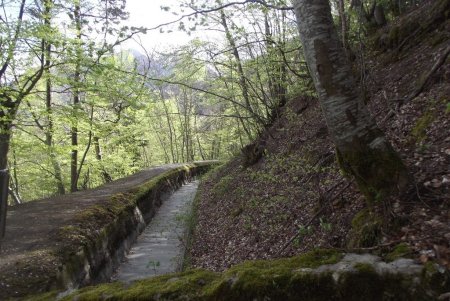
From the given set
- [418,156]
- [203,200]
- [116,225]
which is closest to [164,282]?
[418,156]

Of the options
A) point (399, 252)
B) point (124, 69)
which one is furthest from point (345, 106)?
point (124, 69)

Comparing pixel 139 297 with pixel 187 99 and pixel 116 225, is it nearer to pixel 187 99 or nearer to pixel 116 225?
pixel 116 225

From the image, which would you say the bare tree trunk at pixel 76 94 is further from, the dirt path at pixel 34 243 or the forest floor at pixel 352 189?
the forest floor at pixel 352 189

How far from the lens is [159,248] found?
31.9 ft

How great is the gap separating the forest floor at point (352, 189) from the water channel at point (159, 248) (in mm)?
535

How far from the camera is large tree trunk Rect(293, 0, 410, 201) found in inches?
140

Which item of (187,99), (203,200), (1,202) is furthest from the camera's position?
(187,99)

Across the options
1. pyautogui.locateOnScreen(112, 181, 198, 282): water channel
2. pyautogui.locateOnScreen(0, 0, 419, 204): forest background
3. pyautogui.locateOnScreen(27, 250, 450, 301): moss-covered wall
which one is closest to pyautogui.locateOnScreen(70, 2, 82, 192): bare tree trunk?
pyautogui.locateOnScreen(0, 0, 419, 204): forest background

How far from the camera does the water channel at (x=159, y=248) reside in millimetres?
7996

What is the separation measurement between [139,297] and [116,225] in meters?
6.23

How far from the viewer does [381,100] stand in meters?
7.00

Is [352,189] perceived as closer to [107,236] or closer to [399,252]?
[399,252]

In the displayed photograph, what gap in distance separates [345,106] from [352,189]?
5.96 feet

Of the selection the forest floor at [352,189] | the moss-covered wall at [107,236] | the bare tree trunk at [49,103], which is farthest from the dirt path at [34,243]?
the bare tree trunk at [49,103]
